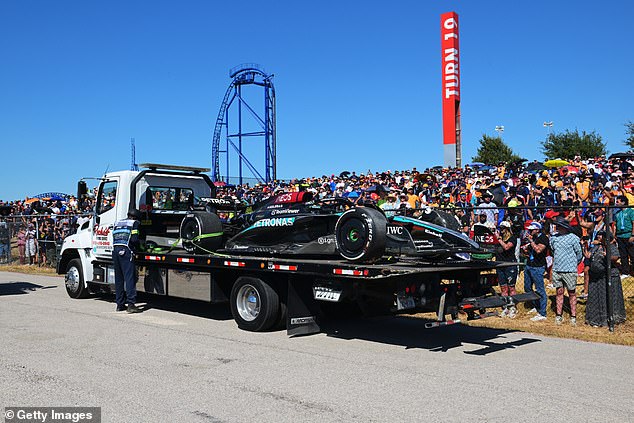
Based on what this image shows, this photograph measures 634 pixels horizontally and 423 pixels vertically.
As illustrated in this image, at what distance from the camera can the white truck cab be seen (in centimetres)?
1191

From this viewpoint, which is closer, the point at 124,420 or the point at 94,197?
the point at 124,420

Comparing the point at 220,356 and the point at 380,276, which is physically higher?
the point at 380,276

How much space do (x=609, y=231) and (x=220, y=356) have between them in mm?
6046

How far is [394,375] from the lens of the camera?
6594 mm

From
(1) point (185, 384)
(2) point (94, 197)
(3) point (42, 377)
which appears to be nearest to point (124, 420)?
(1) point (185, 384)

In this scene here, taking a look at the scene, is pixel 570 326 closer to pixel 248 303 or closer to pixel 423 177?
pixel 248 303

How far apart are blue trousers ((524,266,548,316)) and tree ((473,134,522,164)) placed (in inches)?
2108

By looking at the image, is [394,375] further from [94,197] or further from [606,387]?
[94,197]

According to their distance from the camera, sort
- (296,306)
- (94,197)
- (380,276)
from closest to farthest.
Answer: (380,276) → (296,306) → (94,197)

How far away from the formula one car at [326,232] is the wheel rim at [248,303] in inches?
25.4

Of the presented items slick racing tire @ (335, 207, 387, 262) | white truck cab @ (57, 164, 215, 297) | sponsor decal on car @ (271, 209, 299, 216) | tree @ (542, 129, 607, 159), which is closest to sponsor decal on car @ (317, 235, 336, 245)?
slick racing tire @ (335, 207, 387, 262)

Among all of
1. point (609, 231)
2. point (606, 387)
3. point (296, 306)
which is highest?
point (609, 231)

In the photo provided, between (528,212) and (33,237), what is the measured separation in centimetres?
1745

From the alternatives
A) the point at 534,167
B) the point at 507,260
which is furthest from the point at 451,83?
the point at 507,260
